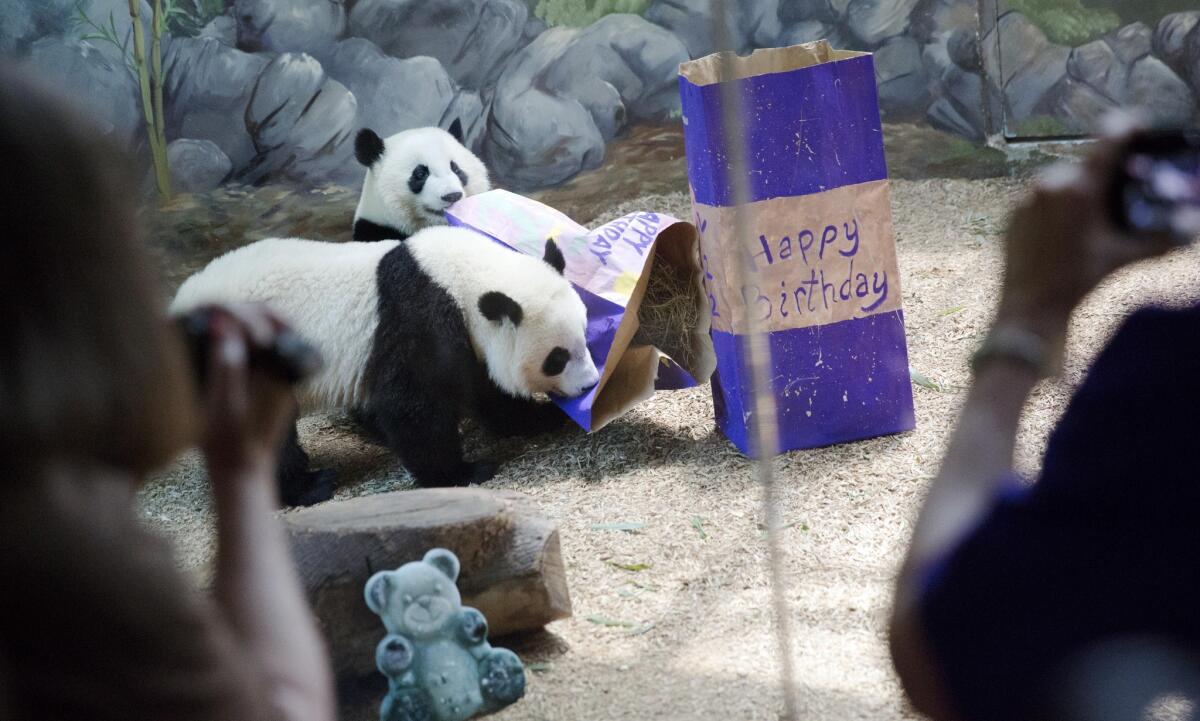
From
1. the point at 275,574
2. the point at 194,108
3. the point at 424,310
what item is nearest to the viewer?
the point at 275,574

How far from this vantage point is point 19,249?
63 cm

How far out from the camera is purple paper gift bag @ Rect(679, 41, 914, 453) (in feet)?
8.37

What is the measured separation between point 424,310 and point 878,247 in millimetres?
1185

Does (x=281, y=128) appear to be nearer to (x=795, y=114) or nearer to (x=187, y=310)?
(x=795, y=114)

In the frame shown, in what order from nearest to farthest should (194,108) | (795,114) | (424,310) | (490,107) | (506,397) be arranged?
(795,114), (424,310), (506,397), (194,108), (490,107)

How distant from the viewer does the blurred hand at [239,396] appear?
2.40ft

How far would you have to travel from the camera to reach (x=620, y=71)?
5.00 metres

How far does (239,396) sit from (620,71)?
4490mm

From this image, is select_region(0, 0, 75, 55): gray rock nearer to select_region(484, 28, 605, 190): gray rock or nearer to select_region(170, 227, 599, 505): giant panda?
select_region(484, 28, 605, 190): gray rock

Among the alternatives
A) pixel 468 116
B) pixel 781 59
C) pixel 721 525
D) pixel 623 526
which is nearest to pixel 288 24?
pixel 468 116

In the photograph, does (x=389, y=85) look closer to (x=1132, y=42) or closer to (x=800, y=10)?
(x=800, y=10)

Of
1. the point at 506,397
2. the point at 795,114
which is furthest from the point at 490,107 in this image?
the point at 795,114

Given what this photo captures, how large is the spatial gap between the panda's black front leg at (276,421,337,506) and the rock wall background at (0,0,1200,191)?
2026mm

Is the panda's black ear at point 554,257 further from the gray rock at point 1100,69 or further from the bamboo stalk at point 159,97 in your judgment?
Answer: the gray rock at point 1100,69
